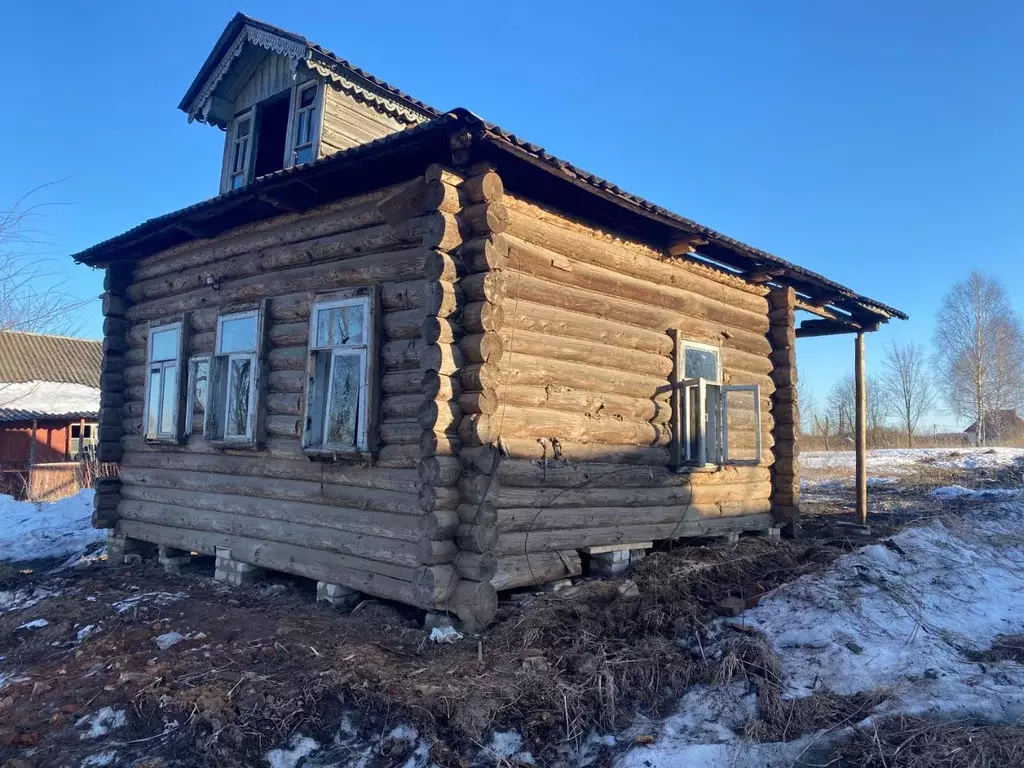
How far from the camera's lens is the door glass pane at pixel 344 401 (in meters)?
7.05

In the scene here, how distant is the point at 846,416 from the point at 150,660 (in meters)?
59.7

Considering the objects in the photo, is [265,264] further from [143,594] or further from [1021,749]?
[1021,749]

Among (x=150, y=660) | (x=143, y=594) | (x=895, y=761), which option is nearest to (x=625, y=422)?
(x=895, y=761)

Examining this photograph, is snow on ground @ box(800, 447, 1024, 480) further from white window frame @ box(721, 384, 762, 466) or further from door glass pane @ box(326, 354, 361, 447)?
door glass pane @ box(326, 354, 361, 447)

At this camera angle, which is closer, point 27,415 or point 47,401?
point 27,415

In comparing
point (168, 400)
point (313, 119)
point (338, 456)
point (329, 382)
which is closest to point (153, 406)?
point (168, 400)

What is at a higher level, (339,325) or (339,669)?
(339,325)

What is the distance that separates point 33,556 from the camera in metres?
11.4

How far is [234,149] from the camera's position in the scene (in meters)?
11.7

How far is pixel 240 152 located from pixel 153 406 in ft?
15.3

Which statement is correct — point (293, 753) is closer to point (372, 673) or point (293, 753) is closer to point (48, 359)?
point (372, 673)

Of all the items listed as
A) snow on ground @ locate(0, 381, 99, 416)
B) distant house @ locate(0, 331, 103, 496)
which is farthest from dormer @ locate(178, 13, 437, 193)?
snow on ground @ locate(0, 381, 99, 416)

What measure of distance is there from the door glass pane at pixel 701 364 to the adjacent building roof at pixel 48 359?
85.2 ft

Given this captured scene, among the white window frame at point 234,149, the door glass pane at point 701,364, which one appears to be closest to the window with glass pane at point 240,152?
the white window frame at point 234,149
